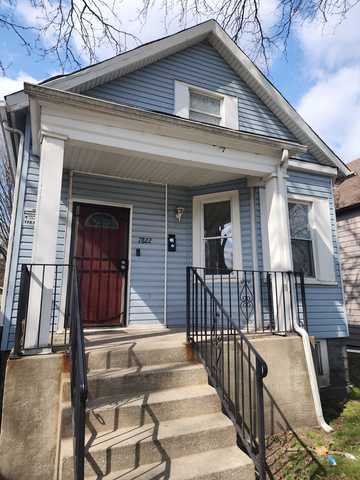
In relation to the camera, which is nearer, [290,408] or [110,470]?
[110,470]

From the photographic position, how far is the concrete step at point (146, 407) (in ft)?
8.08

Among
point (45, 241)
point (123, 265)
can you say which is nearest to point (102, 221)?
point (123, 265)

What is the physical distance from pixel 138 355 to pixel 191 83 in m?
4.78

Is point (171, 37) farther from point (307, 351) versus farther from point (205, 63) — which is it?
point (307, 351)

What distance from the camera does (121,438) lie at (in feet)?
7.77

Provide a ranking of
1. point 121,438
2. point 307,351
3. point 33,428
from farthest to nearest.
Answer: point 307,351
point 33,428
point 121,438

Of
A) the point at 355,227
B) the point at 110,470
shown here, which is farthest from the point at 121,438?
the point at 355,227

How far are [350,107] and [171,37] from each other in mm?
3248

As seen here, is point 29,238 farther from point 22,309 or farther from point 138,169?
point 138,169

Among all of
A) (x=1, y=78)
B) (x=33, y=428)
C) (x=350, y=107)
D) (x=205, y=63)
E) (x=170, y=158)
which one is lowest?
(x=33, y=428)

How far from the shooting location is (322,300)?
550cm

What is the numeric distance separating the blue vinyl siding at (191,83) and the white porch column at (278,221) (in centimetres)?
163

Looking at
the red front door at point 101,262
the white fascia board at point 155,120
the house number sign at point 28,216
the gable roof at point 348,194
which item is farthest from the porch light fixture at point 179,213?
the gable roof at point 348,194

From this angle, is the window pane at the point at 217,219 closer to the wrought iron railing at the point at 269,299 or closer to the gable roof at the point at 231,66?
the wrought iron railing at the point at 269,299
